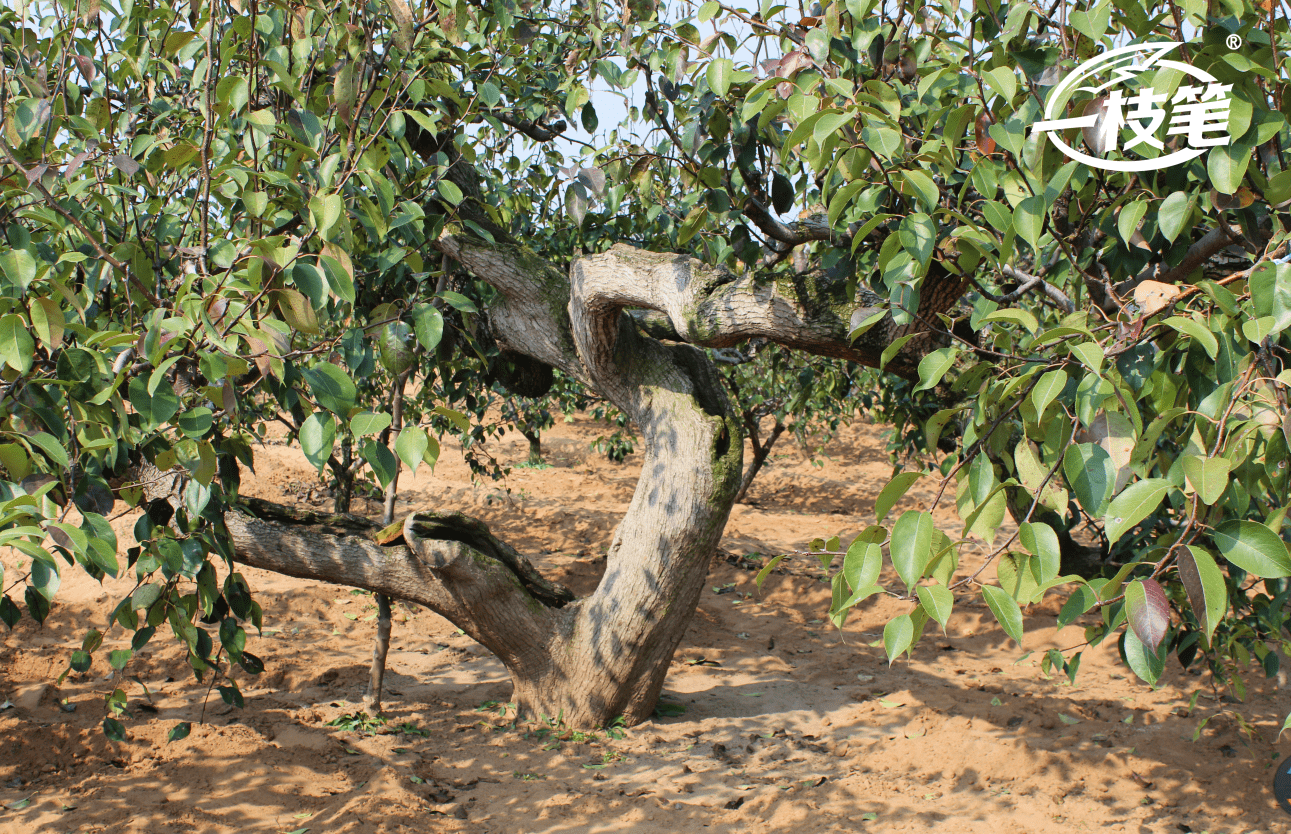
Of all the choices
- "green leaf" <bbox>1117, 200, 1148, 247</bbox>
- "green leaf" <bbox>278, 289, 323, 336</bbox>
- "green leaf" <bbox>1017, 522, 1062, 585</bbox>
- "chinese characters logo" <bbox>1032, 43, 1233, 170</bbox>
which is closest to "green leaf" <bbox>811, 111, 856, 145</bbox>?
"chinese characters logo" <bbox>1032, 43, 1233, 170</bbox>

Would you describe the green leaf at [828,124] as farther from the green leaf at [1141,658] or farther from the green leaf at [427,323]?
the green leaf at [1141,658]

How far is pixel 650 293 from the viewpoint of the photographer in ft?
10.5

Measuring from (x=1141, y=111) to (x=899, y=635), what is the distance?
113 cm

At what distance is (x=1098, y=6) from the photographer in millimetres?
1495

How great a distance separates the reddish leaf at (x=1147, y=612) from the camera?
0.99m

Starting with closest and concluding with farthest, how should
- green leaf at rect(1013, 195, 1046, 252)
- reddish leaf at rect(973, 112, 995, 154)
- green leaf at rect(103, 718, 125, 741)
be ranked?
1. green leaf at rect(1013, 195, 1046, 252)
2. reddish leaf at rect(973, 112, 995, 154)
3. green leaf at rect(103, 718, 125, 741)

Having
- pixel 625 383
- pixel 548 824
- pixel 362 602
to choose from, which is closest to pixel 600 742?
pixel 548 824

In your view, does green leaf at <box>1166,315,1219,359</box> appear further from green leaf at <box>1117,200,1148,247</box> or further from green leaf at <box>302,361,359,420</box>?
green leaf at <box>302,361,359,420</box>

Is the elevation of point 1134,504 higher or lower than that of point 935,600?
higher

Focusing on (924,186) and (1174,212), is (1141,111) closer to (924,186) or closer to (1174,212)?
(1174,212)

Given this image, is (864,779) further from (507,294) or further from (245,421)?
(245,421)

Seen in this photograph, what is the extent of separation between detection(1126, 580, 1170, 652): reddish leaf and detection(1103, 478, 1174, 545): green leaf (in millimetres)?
86

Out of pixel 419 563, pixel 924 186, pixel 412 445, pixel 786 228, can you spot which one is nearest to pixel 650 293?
pixel 786 228

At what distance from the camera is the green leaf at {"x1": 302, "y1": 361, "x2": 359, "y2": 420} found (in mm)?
1397
